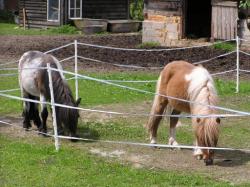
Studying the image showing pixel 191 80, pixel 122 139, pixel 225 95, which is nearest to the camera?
pixel 191 80

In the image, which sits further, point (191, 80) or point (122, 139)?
point (122, 139)

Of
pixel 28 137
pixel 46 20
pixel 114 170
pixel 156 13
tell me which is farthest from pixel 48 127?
pixel 46 20

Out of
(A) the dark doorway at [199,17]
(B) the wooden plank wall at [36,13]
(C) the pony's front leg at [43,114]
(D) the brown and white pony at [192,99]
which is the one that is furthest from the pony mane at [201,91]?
(B) the wooden plank wall at [36,13]

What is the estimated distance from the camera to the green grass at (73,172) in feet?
25.9

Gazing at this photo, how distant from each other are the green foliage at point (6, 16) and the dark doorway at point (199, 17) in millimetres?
13902

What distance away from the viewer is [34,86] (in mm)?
10672

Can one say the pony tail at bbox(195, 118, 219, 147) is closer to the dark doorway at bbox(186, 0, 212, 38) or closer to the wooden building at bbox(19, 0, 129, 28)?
the dark doorway at bbox(186, 0, 212, 38)

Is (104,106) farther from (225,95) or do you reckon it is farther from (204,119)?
(204,119)

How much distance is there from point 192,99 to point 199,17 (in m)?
18.4

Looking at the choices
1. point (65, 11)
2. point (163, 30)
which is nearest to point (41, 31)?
point (65, 11)

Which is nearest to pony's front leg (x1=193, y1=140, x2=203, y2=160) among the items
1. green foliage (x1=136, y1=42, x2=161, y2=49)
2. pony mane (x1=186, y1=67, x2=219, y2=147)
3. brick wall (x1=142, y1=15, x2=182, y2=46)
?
pony mane (x1=186, y1=67, x2=219, y2=147)

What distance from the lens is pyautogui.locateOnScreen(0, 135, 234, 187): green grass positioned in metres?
7.88

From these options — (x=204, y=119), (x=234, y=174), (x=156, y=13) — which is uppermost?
(x=156, y=13)

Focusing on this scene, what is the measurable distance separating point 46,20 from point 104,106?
19434 mm
